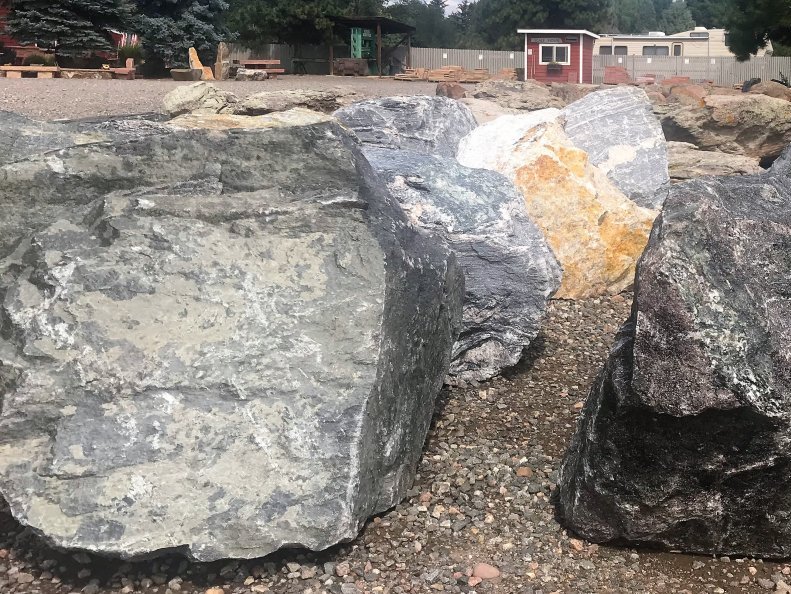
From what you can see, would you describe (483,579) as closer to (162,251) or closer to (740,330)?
(740,330)

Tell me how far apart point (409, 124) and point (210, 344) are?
3637 millimetres

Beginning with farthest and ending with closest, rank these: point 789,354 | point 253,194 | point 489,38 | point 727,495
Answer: point 489,38
point 253,194
point 727,495
point 789,354

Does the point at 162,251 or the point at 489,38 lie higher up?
the point at 489,38

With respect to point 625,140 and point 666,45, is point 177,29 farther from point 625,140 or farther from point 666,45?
point 666,45

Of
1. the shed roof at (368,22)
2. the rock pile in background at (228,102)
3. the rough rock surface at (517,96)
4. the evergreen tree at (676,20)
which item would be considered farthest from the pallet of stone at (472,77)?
the evergreen tree at (676,20)

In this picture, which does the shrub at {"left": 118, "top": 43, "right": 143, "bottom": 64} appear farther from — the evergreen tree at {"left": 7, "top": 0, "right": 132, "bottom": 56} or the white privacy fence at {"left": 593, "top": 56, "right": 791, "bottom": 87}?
the white privacy fence at {"left": 593, "top": 56, "right": 791, "bottom": 87}

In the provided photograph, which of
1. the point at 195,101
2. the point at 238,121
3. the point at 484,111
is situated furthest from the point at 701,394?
the point at 195,101

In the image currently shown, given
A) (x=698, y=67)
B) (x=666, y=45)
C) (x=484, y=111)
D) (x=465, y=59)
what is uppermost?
(x=666, y=45)

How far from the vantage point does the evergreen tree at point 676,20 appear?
6950 centimetres

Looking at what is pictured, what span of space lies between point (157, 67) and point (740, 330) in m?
23.7

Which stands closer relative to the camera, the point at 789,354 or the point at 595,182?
the point at 789,354

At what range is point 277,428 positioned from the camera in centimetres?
236

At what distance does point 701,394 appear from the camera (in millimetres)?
2203

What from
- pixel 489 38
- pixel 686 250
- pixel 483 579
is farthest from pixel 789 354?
pixel 489 38
